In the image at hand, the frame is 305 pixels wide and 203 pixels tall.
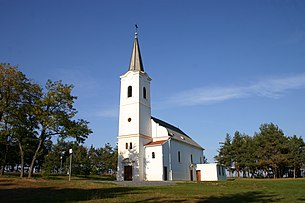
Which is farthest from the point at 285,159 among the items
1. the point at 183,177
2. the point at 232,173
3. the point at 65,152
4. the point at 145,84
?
the point at 65,152

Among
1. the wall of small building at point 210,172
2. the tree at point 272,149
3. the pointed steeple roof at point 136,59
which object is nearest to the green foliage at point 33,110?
the pointed steeple roof at point 136,59

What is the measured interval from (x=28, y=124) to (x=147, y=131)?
16.9 metres

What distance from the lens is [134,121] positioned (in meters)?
39.1

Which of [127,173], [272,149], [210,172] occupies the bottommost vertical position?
[210,172]

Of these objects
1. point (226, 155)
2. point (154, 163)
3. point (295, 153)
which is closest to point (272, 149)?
point (295, 153)

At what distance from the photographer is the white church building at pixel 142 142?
37406 mm

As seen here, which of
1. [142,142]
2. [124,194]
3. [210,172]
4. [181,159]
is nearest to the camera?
[124,194]

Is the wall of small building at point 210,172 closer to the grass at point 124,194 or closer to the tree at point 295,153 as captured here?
the tree at point 295,153

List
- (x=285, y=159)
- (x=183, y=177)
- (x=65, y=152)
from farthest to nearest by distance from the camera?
(x=65, y=152) → (x=285, y=159) → (x=183, y=177)

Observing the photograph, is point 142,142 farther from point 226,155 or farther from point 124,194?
point 226,155

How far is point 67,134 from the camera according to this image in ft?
98.6

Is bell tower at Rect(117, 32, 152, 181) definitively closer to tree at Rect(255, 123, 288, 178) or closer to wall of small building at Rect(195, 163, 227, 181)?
wall of small building at Rect(195, 163, 227, 181)

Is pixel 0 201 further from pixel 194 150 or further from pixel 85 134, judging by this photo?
pixel 194 150

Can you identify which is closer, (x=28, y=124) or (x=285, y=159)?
(x=28, y=124)
